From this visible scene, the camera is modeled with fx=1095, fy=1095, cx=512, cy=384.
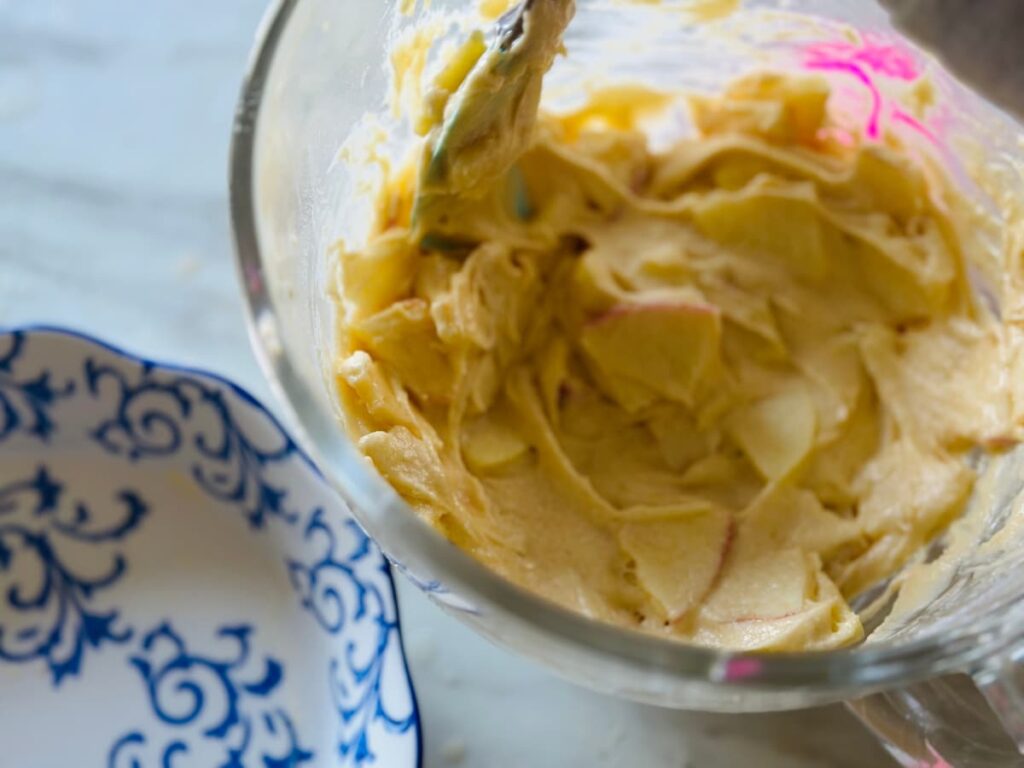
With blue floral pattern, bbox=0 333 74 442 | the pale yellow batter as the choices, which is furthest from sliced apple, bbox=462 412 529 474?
blue floral pattern, bbox=0 333 74 442

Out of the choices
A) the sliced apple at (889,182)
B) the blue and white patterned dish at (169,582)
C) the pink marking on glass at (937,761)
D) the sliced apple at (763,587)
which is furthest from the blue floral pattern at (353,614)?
the sliced apple at (889,182)

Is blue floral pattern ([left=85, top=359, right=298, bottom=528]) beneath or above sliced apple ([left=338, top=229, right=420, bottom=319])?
beneath

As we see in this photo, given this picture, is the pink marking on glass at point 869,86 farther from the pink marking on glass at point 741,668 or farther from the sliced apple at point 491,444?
the pink marking on glass at point 741,668

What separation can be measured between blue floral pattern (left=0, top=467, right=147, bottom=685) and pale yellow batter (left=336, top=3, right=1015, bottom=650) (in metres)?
0.31

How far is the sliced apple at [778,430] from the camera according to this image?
2.71ft

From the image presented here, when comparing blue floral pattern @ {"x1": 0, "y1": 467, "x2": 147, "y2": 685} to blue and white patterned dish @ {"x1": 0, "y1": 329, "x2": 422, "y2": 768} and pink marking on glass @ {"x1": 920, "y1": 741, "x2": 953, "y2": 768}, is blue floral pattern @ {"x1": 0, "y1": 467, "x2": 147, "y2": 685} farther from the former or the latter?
pink marking on glass @ {"x1": 920, "y1": 741, "x2": 953, "y2": 768}

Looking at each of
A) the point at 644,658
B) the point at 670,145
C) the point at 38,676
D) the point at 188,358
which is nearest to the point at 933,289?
the point at 670,145

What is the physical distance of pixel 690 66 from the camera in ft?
3.16

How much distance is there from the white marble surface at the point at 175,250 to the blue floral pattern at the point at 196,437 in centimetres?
11

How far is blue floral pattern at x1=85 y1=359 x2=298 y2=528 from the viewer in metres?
0.88

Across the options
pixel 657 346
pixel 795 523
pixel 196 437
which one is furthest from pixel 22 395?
pixel 795 523

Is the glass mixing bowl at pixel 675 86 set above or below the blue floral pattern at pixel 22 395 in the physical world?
above

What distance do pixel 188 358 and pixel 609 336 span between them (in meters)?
0.41

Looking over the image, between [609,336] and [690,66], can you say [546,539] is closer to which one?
[609,336]
